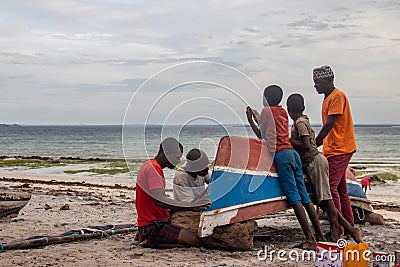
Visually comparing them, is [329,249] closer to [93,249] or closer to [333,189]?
[333,189]

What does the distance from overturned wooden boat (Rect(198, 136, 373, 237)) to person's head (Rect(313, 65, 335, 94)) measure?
1187mm

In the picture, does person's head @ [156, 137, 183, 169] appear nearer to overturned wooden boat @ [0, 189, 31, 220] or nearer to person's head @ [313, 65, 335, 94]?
person's head @ [313, 65, 335, 94]

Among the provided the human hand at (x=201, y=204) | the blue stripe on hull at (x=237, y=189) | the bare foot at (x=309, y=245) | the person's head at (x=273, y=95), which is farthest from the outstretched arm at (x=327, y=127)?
the human hand at (x=201, y=204)

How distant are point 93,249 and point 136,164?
173 cm

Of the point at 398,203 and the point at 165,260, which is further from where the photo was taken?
the point at 398,203

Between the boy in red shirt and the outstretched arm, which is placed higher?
the outstretched arm

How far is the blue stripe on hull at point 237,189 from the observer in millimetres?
6742

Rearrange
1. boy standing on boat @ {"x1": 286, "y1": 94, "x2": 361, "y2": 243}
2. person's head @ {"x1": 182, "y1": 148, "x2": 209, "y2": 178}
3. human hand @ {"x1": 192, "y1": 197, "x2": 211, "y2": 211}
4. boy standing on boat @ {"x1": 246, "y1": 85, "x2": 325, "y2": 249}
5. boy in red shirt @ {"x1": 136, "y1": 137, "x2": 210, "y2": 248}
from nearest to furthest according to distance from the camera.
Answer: human hand @ {"x1": 192, "y1": 197, "x2": 211, "y2": 211}
boy in red shirt @ {"x1": 136, "y1": 137, "x2": 210, "y2": 248}
boy standing on boat @ {"x1": 246, "y1": 85, "x2": 325, "y2": 249}
boy standing on boat @ {"x1": 286, "y1": 94, "x2": 361, "y2": 243}
person's head @ {"x1": 182, "y1": 148, "x2": 209, "y2": 178}

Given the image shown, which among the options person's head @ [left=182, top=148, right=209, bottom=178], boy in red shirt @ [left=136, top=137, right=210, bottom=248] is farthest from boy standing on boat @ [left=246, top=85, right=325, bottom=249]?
boy in red shirt @ [left=136, top=137, right=210, bottom=248]

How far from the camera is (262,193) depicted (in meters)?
6.96

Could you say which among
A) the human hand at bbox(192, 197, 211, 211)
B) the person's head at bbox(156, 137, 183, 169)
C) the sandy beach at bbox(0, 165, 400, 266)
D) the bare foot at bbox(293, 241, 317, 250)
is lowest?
the sandy beach at bbox(0, 165, 400, 266)

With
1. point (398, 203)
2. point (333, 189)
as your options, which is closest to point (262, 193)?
point (333, 189)

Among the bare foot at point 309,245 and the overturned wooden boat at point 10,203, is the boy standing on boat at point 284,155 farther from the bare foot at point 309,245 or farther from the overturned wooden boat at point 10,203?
the overturned wooden boat at point 10,203

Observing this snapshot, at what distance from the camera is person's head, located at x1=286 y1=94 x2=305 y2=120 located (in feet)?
23.8
